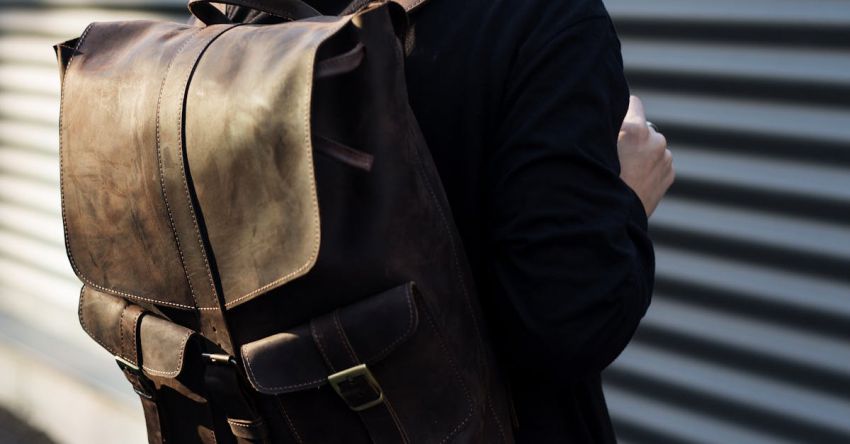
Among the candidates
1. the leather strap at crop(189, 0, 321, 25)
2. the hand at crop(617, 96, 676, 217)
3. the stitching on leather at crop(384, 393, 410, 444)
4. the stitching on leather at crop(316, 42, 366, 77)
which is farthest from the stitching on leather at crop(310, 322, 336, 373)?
the hand at crop(617, 96, 676, 217)

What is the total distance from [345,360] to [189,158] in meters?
0.38

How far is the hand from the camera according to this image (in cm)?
162

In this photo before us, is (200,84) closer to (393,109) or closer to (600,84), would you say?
(393,109)

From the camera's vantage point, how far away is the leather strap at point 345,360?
4.60ft

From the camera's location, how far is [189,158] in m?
1.45

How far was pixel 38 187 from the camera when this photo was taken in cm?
518

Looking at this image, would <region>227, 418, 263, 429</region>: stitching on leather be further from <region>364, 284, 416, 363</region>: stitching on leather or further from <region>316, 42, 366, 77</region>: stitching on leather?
<region>316, 42, 366, 77</region>: stitching on leather

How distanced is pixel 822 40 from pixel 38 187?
4130 millimetres

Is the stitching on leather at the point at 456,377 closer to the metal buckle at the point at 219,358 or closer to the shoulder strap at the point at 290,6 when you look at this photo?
the metal buckle at the point at 219,358

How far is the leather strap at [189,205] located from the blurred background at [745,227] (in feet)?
5.04

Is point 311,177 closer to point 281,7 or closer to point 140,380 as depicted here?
point 281,7

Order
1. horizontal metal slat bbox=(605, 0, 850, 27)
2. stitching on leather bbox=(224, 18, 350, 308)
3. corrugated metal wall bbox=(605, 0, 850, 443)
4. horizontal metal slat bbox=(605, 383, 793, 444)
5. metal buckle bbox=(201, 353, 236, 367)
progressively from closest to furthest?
stitching on leather bbox=(224, 18, 350, 308) → metal buckle bbox=(201, 353, 236, 367) → horizontal metal slat bbox=(605, 0, 850, 27) → corrugated metal wall bbox=(605, 0, 850, 443) → horizontal metal slat bbox=(605, 383, 793, 444)

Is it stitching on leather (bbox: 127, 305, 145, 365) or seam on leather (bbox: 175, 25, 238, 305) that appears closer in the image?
seam on leather (bbox: 175, 25, 238, 305)

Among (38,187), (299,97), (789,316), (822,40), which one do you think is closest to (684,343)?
(789,316)
